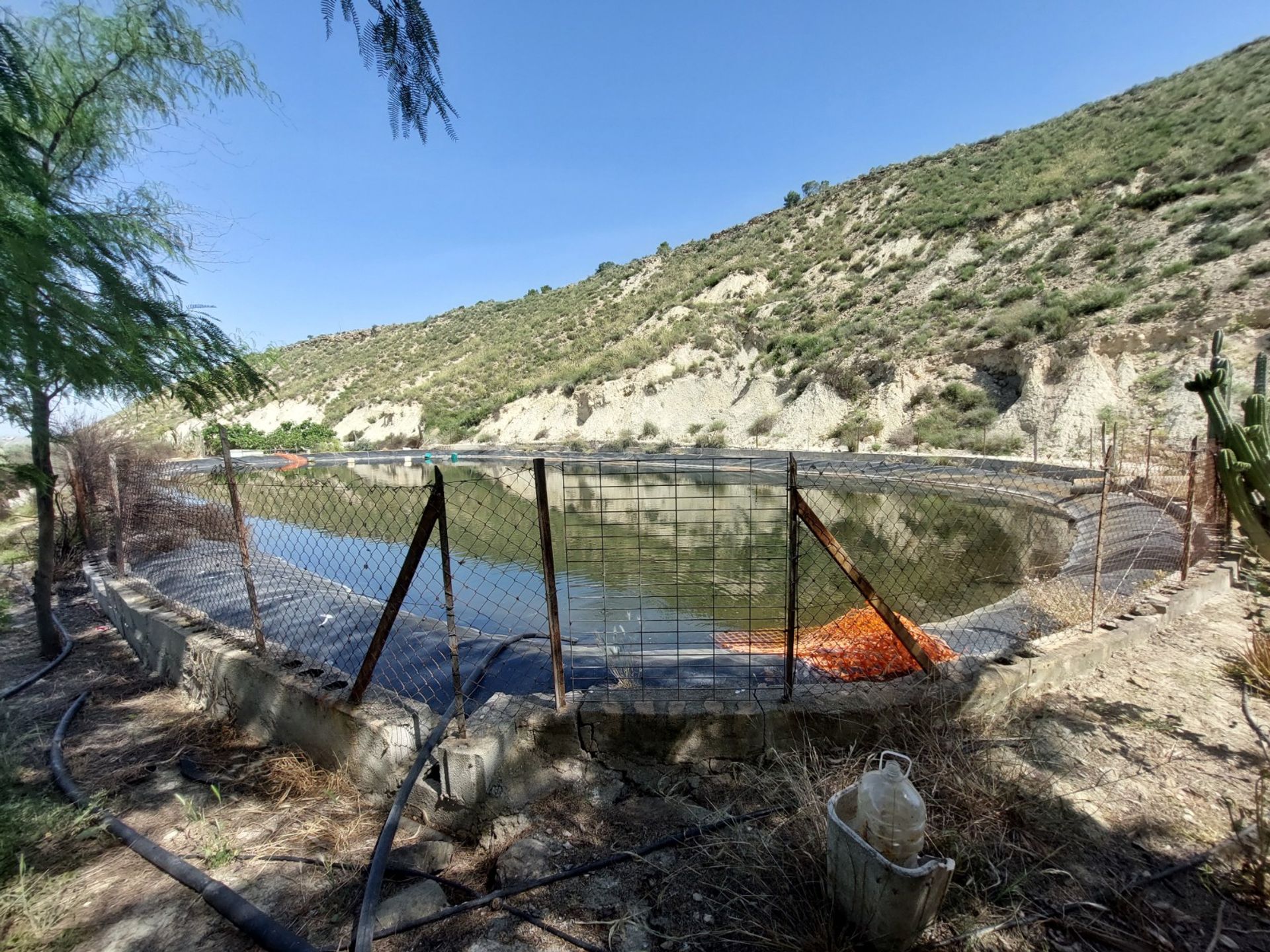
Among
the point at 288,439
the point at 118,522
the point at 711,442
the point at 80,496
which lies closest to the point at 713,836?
the point at 118,522

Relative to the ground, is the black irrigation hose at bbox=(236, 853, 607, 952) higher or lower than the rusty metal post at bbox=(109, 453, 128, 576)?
lower

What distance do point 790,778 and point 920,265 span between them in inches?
1266

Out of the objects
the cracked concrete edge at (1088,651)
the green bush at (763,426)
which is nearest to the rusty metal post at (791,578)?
the cracked concrete edge at (1088,651)

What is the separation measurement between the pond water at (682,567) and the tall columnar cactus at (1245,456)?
7.57ft

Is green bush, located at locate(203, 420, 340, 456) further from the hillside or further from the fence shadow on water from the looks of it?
the fence shadow on water

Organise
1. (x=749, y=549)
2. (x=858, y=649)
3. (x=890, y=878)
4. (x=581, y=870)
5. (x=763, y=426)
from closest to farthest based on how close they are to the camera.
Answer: (x=890, y=878) < (x=581, y=870) < (x=858, y=649) < (x=749, y=549) < (x=763, y=426)

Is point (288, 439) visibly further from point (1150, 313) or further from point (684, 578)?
point (1150, 313)

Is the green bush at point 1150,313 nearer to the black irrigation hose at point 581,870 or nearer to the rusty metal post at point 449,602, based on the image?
the black irrigation hose at point 581,870

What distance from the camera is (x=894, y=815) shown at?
169 cm

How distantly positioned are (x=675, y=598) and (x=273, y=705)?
5.31 m

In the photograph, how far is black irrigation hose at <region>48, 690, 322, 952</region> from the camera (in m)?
2.03

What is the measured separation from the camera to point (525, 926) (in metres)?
2.07

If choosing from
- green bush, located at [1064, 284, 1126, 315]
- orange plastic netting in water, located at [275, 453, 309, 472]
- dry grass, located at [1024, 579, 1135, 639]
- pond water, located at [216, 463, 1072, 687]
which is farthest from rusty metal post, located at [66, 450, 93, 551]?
green bush, located at [1064, 284, 1126, 315]

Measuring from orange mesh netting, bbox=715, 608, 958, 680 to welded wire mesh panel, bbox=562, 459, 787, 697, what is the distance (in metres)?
0.20
